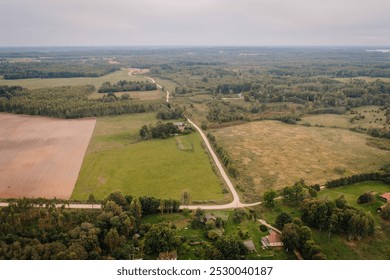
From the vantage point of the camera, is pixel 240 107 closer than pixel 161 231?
No

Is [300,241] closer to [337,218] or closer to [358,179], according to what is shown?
[337,218]

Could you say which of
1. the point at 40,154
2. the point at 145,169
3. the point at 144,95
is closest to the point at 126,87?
the point at 144,95

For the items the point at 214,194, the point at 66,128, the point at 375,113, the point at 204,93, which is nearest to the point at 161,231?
the point at 214,194

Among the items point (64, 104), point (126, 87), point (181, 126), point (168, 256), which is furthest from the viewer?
point (126, 87)

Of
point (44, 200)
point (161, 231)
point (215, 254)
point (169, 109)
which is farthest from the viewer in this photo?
point (169, 109)

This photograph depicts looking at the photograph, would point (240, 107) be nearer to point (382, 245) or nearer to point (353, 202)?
point (353, 202)

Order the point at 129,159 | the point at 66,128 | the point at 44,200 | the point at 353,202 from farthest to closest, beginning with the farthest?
the point at 66,128, the point at 129,159, the point at 353,202, the point at 44,200

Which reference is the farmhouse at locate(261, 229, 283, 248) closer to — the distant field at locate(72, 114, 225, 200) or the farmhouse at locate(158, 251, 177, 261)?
the farmhouse at locate(158, 251, 177, 261)

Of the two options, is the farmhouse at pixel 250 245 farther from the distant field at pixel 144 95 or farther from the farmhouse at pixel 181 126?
the distant field at pixel 144 95
